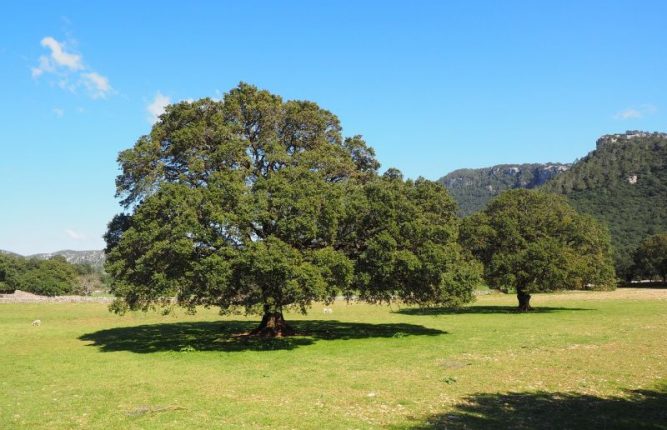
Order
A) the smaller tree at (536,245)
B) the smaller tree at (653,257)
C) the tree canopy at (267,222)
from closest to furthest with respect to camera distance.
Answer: the tree canopy at (267,222)
the smaller tree at (536,245)
the smaller tree at (653,257)

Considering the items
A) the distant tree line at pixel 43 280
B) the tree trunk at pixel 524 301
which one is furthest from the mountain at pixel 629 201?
the distant tree line at pixel 43 280

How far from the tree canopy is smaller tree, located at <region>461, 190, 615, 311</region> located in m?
21.1

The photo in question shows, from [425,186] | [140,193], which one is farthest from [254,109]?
[425,186]

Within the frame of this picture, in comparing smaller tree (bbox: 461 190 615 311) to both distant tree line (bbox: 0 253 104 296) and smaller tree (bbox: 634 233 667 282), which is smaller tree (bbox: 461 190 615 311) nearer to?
smaller tree (bbox: 634 233 667 282)

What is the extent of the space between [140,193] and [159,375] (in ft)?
56.6

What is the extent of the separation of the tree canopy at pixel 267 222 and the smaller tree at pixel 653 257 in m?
116

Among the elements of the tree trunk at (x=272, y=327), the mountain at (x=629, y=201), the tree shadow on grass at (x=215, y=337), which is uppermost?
the mountain at (x=629, y=201)

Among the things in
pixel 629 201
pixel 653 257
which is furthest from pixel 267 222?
pixel 629 201

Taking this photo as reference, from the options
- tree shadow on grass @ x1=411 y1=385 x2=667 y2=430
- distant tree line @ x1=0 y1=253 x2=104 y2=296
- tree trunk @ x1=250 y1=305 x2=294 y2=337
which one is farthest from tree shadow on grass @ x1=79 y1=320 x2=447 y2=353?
distant tree line @ x1=0 y1=253 x2=104 y2=296

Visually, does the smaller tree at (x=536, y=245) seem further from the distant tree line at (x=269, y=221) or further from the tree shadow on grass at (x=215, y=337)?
the distant tree line at (x=269, y=221)

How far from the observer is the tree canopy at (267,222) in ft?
85.2

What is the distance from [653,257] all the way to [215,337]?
425 feet

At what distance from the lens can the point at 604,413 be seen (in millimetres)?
13617

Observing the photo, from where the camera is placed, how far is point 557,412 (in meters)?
13.9
